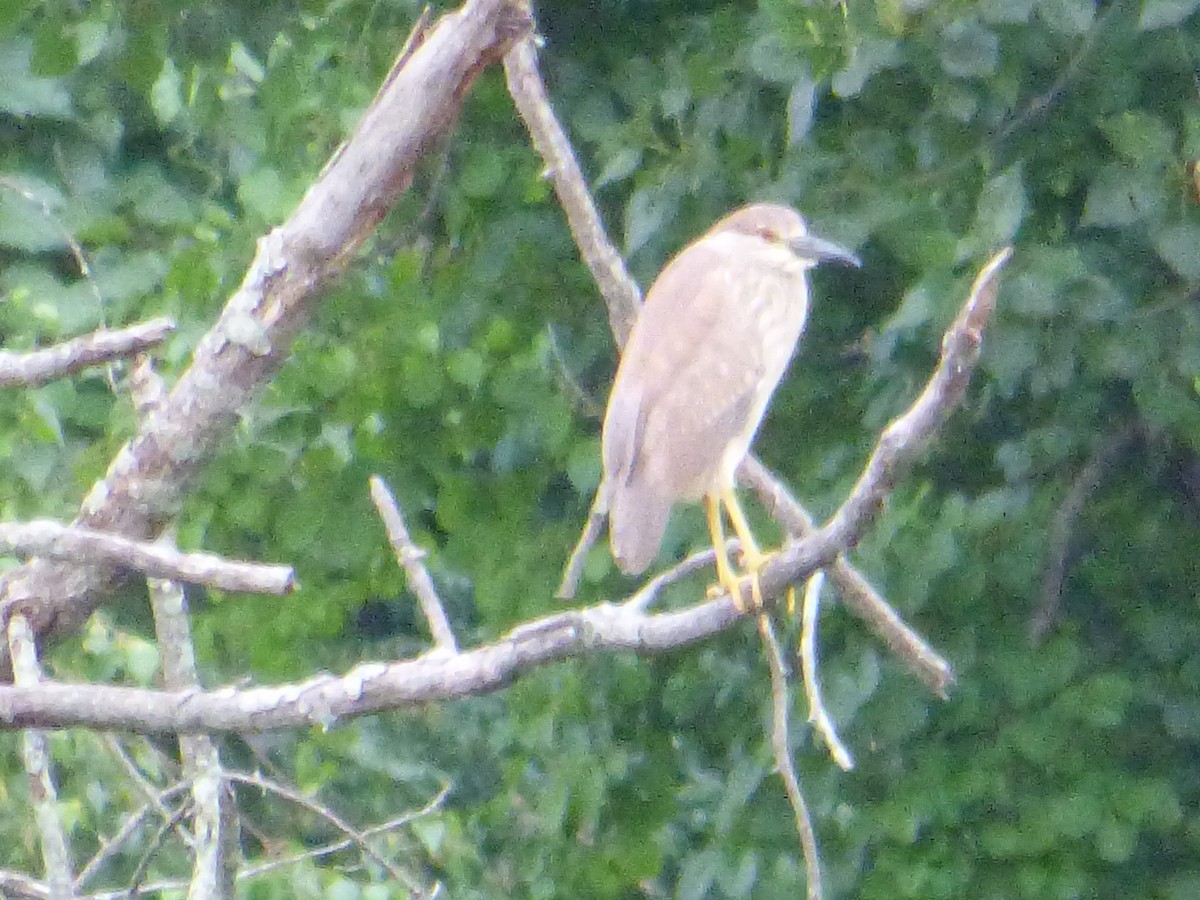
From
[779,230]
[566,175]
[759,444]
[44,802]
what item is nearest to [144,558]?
[44,802]

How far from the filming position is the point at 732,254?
2215mm

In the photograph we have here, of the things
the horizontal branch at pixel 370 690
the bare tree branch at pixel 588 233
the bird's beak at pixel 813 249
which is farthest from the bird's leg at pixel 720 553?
the bird's beak at pixel 813 249

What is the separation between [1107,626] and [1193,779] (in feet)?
0.99

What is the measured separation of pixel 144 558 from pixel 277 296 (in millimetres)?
544

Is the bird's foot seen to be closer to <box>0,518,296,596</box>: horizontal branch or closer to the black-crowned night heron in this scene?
the black-crowned night heron

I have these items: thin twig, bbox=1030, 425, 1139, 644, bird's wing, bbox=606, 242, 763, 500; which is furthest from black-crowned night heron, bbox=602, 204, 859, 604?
thin twig, bbox=1030, 425, 1139, 644

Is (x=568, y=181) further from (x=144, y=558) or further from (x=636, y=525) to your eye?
(x=144, y=558)

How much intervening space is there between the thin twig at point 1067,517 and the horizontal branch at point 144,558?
5.90 ft

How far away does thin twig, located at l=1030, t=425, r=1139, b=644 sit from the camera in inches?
113

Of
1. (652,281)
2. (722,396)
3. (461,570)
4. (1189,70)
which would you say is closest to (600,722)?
(461,570)

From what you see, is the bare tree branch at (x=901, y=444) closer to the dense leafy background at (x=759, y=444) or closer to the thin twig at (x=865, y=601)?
the thin twig at (x=865, y=601)

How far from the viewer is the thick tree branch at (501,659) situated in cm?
122

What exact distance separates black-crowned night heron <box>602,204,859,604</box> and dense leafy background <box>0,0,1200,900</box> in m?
0.18

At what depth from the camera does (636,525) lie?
191 cm
